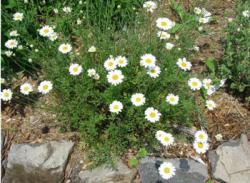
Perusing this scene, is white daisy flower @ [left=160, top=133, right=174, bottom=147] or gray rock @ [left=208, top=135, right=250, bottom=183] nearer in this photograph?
white daisy flower @ [left=160, top=133, right=174, bottom=147]

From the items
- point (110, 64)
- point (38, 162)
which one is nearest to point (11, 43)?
point (110, 64)

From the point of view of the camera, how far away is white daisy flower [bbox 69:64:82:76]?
11.3 feet

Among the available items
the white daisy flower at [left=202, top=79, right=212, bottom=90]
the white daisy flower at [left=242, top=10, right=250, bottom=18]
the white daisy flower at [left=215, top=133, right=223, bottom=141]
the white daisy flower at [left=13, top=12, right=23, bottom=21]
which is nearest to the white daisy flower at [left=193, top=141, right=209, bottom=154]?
the white daisy flower at [left=215, top=133, right=223, bottom=141]

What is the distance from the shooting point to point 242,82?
3.94 meters

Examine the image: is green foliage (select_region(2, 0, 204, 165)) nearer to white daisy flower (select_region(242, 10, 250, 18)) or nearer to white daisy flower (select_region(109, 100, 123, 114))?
white daisy flower (select_region(109, 100, 123, 114))

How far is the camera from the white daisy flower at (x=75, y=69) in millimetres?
3432

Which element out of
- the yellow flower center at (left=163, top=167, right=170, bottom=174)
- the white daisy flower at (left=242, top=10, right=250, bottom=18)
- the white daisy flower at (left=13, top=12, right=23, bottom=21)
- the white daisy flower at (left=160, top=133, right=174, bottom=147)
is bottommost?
the yellow flower center at (left=163, top=167, right=170, bottom=174)

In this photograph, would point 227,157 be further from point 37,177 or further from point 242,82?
point 37,177

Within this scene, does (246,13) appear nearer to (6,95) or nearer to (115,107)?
(115,107)

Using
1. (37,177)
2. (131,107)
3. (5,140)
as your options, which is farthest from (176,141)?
(5,140)

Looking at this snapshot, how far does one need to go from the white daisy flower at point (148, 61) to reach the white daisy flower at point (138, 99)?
0.23 m

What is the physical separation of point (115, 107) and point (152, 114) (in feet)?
0.92

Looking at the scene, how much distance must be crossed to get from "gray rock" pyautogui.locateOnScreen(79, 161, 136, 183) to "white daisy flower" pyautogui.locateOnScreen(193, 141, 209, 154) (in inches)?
20.4

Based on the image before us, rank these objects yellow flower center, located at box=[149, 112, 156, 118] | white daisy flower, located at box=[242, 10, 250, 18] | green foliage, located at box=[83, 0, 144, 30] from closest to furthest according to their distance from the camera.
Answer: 1. yellow flower center, located at box=[149, 112, 156, 118]
2. white daisy flower, located at box=[242, 10, 250, 18]
3. green foliage, located at box=[83, 0, 144, 30]
